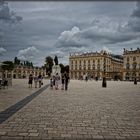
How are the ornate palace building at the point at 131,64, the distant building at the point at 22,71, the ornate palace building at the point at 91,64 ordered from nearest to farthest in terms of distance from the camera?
1. the ornate palace building at the point at 131,64
2. the ornate palace building at the point at 91,64
3. the distant building at the point at 22,71

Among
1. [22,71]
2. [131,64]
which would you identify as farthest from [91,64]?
[22,71]

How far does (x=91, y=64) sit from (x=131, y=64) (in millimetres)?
22825

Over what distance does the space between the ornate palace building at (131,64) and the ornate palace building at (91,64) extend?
8.27 metres

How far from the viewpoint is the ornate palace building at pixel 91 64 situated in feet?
394

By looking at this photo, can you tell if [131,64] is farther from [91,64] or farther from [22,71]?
[22,71]

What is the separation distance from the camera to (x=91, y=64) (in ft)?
409

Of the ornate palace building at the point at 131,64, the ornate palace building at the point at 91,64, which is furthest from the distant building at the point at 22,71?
the ornate palace building at the point at 131,64

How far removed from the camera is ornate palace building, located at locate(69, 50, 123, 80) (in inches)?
4731

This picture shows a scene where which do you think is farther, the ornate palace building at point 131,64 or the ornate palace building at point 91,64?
the ornate palace building at point 91,64

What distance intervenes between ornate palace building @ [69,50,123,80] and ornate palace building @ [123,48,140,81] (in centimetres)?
827

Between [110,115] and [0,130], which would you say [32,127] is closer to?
[0,130]

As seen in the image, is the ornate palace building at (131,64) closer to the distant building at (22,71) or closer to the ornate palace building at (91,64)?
the ornate palace building at (91,64)

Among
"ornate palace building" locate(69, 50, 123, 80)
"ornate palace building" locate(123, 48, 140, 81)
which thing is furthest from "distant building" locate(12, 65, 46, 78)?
"ornate palace building" locate(123, 48, 140, 81)

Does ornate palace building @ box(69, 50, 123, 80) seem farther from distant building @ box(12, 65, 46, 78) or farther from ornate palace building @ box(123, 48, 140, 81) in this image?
distant building @ box(12, 65, 46, 78)
